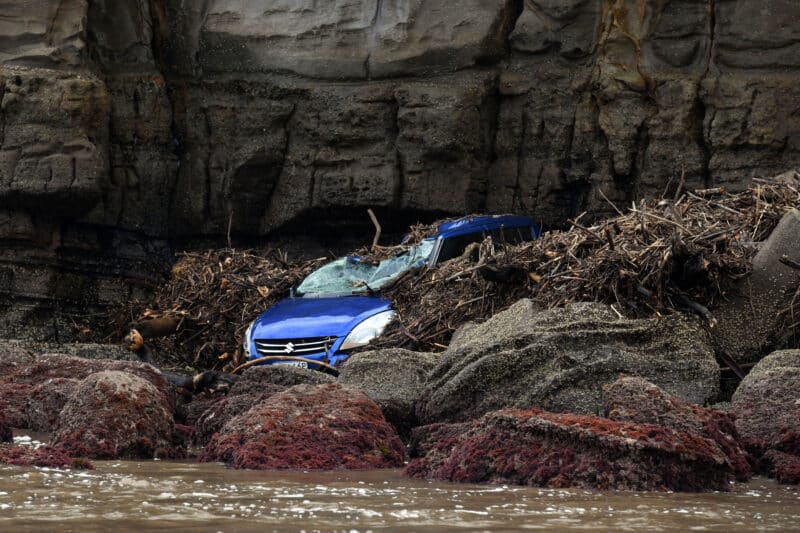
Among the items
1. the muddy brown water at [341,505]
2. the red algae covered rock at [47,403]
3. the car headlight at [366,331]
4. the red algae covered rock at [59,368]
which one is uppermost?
the car headlight at [366,331]

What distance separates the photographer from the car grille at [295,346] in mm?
13469

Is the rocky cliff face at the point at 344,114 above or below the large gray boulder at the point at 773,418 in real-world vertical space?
above

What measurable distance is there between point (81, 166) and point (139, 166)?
60.4 inches

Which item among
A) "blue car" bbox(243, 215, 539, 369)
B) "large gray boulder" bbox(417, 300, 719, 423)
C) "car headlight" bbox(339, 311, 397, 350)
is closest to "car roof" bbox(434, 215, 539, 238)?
"blue car" bbox(243, 215, 539, 369)

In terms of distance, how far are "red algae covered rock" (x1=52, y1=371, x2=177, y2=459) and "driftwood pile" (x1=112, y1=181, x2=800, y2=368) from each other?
4.17 meters

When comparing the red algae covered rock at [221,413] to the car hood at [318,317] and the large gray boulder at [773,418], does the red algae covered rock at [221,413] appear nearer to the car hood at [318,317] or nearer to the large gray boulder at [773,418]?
the large gray boulder at [773,418]

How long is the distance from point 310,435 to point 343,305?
238 inches

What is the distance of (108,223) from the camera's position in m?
18.7

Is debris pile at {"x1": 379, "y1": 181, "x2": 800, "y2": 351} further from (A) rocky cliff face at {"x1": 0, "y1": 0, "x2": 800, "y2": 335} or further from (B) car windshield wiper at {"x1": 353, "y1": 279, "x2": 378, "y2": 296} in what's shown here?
(A) rocky cliff face at {"x1": 0, "y1": 0, "x2": 800, "y2": 335}

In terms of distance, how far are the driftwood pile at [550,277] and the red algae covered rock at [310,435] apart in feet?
11.0

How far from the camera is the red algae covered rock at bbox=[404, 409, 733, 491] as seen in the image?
6996 millimetres

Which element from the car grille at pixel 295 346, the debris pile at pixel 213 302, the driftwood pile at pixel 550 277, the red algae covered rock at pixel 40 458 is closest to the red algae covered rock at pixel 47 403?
the red algae covered rock at pixel 40 458

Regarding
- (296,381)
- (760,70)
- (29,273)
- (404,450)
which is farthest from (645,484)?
(29,273)

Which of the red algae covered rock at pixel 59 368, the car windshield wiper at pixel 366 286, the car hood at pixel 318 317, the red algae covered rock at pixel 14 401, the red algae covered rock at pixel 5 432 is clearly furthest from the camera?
the car windshield wiper at pixel 366 286
